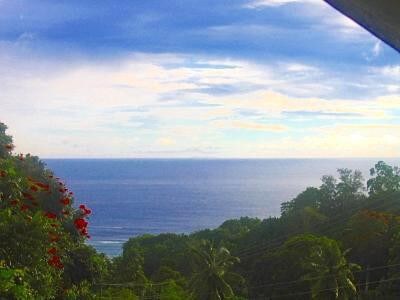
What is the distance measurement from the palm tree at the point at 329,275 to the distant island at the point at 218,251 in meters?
0.05

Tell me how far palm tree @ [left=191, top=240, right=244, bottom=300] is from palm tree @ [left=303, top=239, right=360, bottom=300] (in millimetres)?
3820

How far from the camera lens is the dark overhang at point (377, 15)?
108 centimetres

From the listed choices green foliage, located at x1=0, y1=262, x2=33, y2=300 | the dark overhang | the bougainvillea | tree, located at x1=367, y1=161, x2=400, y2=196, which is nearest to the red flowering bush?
the bougainvillea

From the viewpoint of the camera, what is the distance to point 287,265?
31.9 metres

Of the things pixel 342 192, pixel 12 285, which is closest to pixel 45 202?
pixel 12 285

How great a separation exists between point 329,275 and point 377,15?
90.8 feet

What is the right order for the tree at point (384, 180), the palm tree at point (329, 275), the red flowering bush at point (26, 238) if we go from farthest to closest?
1. the tree at point (384, 180)
2. the palm tree at point (329, 275)
3. the red flowering bush at point (26, 238)

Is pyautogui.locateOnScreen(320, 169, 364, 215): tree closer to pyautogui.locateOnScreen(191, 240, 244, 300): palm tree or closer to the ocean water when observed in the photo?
pyautogui.locateOnScreen(191, 240, 244, 300): palm tree

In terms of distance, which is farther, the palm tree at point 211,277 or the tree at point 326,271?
the palm tree at point 211,277

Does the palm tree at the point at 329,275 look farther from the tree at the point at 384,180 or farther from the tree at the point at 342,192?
the tree at the point at 342,192

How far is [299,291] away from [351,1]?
30863 mm

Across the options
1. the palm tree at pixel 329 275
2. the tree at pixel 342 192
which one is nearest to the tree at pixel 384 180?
the tree at pixel 342 192

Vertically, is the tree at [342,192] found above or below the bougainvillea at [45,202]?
above

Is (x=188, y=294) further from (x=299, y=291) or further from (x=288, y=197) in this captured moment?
(x=288, y=197)
